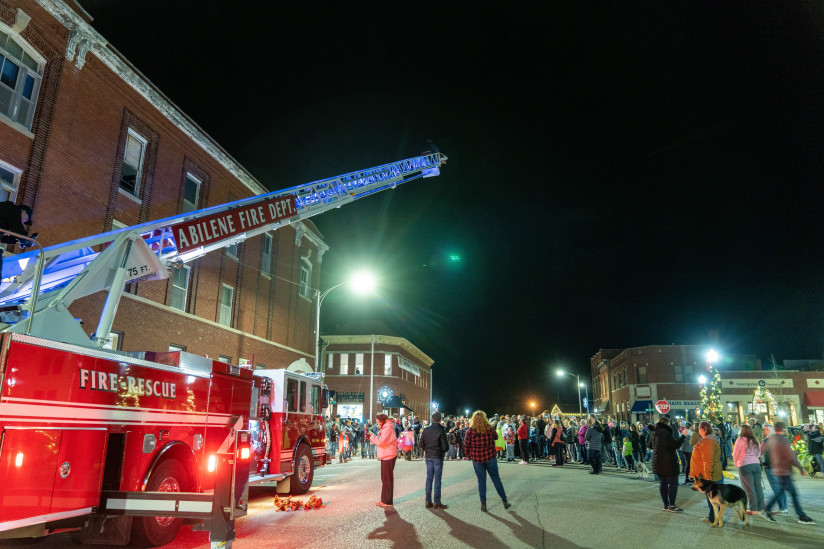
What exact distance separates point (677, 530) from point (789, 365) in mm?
69102

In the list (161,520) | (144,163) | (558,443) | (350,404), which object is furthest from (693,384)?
(161,520)

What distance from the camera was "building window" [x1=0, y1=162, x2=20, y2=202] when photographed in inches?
551

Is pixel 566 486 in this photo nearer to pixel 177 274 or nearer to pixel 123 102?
pixel 177 274

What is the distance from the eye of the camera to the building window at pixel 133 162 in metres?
18.5

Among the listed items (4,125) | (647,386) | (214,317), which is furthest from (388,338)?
(4,125)

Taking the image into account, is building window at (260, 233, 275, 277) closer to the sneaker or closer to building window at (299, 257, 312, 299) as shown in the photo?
building window at (299, 257, 312, 299)

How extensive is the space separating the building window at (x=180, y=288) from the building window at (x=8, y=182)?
6.85 metres

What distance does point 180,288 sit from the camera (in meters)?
21.0

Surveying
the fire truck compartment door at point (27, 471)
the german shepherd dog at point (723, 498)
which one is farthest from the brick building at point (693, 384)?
the fire truck compartment door at point (27, 471)

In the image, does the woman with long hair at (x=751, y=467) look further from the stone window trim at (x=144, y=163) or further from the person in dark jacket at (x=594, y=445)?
the stone window trim at (x=144, y=163)

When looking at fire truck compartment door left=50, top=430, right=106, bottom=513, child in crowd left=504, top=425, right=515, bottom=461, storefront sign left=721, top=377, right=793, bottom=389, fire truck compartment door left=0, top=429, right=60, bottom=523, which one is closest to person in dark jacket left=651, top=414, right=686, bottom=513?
fire truck compartment door left=50, top=430, right=106, bottom=513

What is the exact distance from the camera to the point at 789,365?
64.4 m

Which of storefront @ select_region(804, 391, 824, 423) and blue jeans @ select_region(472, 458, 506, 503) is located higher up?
storefront @ select_region(804, 391, 824, 423)

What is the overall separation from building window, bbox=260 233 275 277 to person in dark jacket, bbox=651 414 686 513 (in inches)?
821
